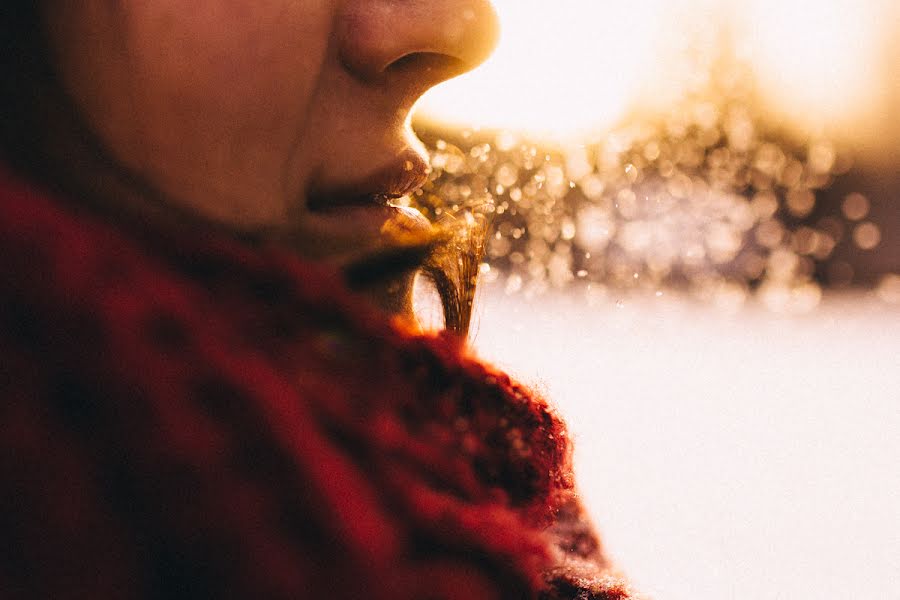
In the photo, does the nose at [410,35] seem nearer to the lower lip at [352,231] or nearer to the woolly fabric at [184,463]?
the lower lip at [352,231]

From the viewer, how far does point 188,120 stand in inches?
17.1

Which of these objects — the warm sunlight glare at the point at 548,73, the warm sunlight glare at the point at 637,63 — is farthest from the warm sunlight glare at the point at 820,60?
the warm sunlight glare at the point at 548,73

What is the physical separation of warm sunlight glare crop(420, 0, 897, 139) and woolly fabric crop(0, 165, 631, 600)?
315 millimetres

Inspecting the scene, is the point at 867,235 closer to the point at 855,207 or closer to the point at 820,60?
the point at 855,207

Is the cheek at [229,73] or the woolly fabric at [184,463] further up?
the cheek at [229,73]

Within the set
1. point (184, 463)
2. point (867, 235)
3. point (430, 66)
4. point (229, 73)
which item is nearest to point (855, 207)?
point (867, 235)

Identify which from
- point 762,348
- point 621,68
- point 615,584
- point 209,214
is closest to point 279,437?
point 209,214

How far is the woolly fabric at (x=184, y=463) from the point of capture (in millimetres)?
257

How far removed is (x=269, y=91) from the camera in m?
0.45

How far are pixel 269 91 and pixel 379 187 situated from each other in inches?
4.1

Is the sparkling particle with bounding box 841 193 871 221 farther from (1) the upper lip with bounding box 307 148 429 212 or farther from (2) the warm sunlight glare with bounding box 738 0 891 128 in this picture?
(1) the upper lip with bounding box 307 148 429 212

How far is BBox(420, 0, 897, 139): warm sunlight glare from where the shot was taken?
2.35ft

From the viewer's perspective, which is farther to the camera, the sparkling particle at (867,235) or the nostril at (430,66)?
the sparkling particle at (867,235)

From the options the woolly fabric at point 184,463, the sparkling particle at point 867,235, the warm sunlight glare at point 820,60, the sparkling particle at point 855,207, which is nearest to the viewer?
the woolly fabric at point 184,463
